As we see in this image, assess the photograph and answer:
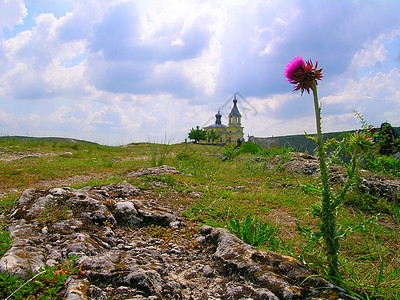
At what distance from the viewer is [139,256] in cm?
225

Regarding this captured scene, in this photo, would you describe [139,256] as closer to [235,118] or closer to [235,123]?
[235,123]

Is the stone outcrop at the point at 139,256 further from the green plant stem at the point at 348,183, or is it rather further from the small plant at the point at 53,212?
the green plant stem at the point at 348,183

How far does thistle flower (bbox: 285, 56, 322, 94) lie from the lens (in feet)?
6.14

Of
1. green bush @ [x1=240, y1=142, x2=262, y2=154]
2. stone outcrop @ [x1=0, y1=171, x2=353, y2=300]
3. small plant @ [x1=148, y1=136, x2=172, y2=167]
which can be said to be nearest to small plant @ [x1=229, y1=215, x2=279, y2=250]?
stone outcrop @ [x1=0, y1=171, x2=353, y2=300]

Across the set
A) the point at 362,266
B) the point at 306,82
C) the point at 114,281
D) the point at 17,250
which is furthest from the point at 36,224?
the point at 362,266

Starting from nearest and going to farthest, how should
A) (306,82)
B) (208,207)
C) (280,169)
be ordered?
(306,82) < (208,207) < (280,169)

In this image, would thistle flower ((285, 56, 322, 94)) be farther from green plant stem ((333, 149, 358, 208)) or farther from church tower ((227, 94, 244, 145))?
church tower ((227, 94, 244, 145))

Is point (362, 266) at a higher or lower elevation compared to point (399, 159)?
lower

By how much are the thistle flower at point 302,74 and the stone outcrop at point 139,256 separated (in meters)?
1.33

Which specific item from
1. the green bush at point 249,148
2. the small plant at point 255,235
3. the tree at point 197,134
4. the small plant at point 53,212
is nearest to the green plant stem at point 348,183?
the small plant at point 255,235

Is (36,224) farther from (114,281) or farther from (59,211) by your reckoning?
(114,281)

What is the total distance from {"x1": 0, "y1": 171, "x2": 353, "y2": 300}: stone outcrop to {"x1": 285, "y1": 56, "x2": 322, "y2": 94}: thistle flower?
133cm

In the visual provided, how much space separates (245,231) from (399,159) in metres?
7.30

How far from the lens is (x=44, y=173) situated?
7082 mm
